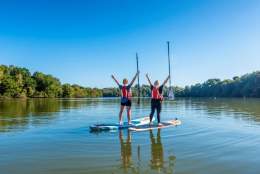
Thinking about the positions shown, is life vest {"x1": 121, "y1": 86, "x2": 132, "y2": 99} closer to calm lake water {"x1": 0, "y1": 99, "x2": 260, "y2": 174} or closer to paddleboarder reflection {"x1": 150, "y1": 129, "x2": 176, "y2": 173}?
calm lake water {"x1": 0, "y1": 99, "x2": 260, "y2": 174}

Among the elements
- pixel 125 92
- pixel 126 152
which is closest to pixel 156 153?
pixel 126 152

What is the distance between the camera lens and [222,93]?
468ft

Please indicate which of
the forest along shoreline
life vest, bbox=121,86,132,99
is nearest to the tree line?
the forest along shoreline

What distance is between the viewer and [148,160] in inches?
333

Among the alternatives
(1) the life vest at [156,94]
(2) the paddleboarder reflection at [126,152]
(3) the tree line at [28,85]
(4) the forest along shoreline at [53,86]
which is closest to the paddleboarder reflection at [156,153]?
(2) the paddleboarder reflection at [126,152]

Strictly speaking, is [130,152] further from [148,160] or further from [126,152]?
[148,160]

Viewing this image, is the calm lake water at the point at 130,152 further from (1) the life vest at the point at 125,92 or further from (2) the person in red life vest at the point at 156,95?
(1) the life vest at the point at 125,92

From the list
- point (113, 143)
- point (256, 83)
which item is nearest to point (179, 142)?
point (113, 143)

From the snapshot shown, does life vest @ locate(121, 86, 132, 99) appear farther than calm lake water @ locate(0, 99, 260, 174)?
Yes

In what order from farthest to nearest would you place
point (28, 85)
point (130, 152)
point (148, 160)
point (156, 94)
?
point (28, 85)
point (156, 94)
point (130, 152)
point (148, 160)

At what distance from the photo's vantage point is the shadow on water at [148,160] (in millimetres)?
7496

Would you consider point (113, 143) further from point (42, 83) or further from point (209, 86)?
point (209, 86)

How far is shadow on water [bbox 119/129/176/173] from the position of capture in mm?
7496

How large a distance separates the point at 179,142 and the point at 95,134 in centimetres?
420
